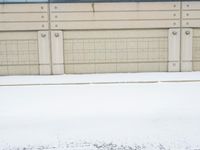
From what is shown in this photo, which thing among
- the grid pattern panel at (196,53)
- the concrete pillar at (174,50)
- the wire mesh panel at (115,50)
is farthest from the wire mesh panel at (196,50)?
the wire mesh panel at (115,50)

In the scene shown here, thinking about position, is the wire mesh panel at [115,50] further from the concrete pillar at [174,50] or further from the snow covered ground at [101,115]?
the snow covered ground at [101,115]

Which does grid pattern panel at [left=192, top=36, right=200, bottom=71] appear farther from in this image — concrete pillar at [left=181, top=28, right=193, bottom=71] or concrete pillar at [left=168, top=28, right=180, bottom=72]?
concrete pillar at [left=168, top=28, right=180, bottom=72]

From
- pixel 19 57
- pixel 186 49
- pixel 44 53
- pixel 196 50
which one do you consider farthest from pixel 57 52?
pixel 196 50

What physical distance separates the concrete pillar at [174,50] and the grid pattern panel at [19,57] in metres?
5.11

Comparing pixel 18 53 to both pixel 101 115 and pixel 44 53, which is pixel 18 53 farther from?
pixel 101 115

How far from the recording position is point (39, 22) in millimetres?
11945

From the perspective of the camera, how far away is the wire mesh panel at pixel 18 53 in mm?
12039

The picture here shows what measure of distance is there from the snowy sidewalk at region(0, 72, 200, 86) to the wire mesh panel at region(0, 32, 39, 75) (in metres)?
0.59

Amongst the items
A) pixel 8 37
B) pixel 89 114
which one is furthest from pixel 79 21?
pixel 89 114

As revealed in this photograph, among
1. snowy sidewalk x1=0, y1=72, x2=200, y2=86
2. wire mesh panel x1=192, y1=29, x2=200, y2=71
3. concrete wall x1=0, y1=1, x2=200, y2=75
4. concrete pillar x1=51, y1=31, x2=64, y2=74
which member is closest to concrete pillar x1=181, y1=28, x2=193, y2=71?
concrete wall x1=0, y1=1, x2=200, y2=75

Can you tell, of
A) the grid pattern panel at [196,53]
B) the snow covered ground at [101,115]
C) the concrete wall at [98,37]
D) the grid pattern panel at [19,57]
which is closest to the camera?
the snow covered ground at [101,115]

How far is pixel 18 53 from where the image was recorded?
12.1 m

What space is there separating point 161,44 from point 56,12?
13.7ft

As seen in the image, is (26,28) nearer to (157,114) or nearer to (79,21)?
(79,21)
